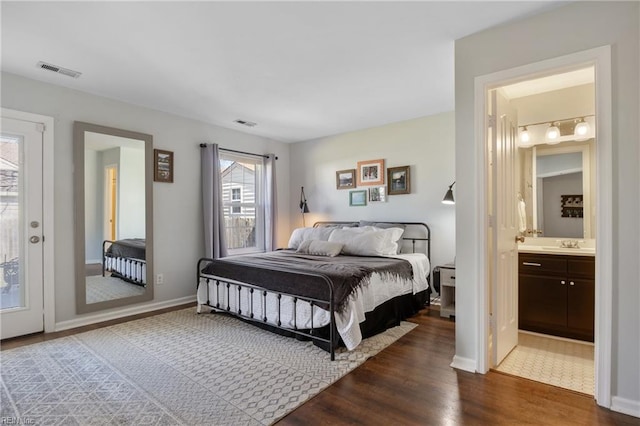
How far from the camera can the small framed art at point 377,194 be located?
4875mm

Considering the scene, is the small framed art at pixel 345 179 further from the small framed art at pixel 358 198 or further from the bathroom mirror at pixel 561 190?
the bathroom mirror at pixel 561 190

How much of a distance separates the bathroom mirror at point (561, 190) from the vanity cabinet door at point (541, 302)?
60 centimetres

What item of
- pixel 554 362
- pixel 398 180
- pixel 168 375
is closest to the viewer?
pixel 168 375

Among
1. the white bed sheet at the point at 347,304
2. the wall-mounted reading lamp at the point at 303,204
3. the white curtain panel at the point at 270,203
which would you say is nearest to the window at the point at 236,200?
the white curtain panel at the point at 270,203

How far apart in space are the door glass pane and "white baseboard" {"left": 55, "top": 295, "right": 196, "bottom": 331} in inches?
17.5

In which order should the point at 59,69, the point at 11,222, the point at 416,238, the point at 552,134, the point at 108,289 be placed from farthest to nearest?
the point at 416,238, the point at 108,289, the point at 552,134, the point at 11,222, the point at 59,69

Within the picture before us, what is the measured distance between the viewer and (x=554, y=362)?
2555 millimetres

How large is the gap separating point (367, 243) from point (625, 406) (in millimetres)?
2540

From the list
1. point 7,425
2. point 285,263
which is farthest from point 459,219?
point 7,425

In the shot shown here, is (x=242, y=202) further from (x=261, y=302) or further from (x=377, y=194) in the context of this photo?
(x=261, y=302)

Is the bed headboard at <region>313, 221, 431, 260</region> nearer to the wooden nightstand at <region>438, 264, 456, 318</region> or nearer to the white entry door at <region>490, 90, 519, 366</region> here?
the wooden nightstand at <region>438, 264, 456, 318</region>

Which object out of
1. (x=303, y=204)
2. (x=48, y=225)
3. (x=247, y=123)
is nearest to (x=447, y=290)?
(x=303, y=204)

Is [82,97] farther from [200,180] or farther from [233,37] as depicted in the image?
[233,37]

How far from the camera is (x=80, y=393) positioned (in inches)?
83.5
